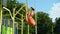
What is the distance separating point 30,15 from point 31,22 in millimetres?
226

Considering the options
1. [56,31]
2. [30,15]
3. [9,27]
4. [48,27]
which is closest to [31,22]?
[30,15]

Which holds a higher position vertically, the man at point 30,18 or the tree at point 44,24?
the man at point 30,18

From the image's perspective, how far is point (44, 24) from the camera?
76.2m

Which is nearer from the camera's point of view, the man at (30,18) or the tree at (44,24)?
the man at (30,18)

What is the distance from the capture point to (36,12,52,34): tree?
73562 mm

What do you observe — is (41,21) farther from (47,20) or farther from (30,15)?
(30,15)

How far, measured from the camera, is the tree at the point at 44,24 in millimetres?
73562

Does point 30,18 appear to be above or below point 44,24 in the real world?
above

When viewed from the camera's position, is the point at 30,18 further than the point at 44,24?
No

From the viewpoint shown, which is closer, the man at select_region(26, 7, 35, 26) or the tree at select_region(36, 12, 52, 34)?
the man at select_region(26, 7, 35, 26)

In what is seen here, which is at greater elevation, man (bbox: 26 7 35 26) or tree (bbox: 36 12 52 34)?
man (bbox: 26 7 35 26)

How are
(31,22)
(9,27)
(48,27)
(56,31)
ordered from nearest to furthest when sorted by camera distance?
(31,22), (9,27), (48,27), (56,31)

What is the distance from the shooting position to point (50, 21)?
79500 mm

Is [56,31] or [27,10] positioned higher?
[27,10]
